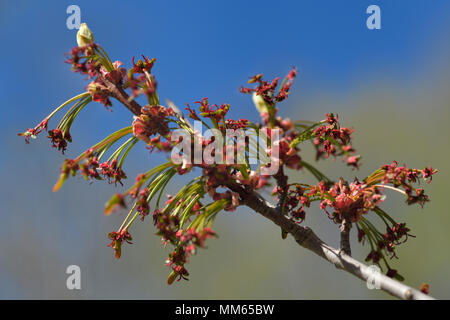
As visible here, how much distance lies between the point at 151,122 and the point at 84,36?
486 millimetres

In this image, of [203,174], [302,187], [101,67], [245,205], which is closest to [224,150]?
[203,174]

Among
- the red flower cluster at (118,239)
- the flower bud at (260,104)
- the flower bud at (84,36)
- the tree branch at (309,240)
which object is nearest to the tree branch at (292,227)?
the tree branch at (309,240)

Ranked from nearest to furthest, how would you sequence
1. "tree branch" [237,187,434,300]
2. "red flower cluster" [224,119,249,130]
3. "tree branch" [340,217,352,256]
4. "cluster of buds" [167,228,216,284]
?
"cluster of buds" [167,228,216,284]
"tree branch" [237,187,434,300]
"tree branch" [340,217,352,256]
"red flower cluster" [224,119,249,130]

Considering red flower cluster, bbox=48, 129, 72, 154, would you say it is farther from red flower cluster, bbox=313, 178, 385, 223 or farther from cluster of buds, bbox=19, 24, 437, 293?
red flower cluster, bbox=313, 178, 385, 223

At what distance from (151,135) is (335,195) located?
782mm

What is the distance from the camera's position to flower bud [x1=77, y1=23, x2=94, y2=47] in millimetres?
1700

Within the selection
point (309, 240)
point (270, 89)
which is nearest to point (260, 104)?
point (270, 89)

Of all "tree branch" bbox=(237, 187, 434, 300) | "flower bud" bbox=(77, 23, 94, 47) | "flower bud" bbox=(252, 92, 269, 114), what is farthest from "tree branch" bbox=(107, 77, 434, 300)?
"flower bud" bbox=(252, 92, 269, 114)

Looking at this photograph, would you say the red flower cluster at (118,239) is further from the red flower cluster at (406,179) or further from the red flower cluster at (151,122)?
the red flower cluster at (406,179)

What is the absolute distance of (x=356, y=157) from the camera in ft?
4.68

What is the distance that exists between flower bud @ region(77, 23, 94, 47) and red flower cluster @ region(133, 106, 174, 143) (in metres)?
0.40

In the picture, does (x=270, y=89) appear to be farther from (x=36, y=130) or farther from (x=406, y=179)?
(x=36, y=130)

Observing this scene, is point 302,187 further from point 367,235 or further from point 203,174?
point 203,174

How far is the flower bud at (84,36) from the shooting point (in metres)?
1.70
